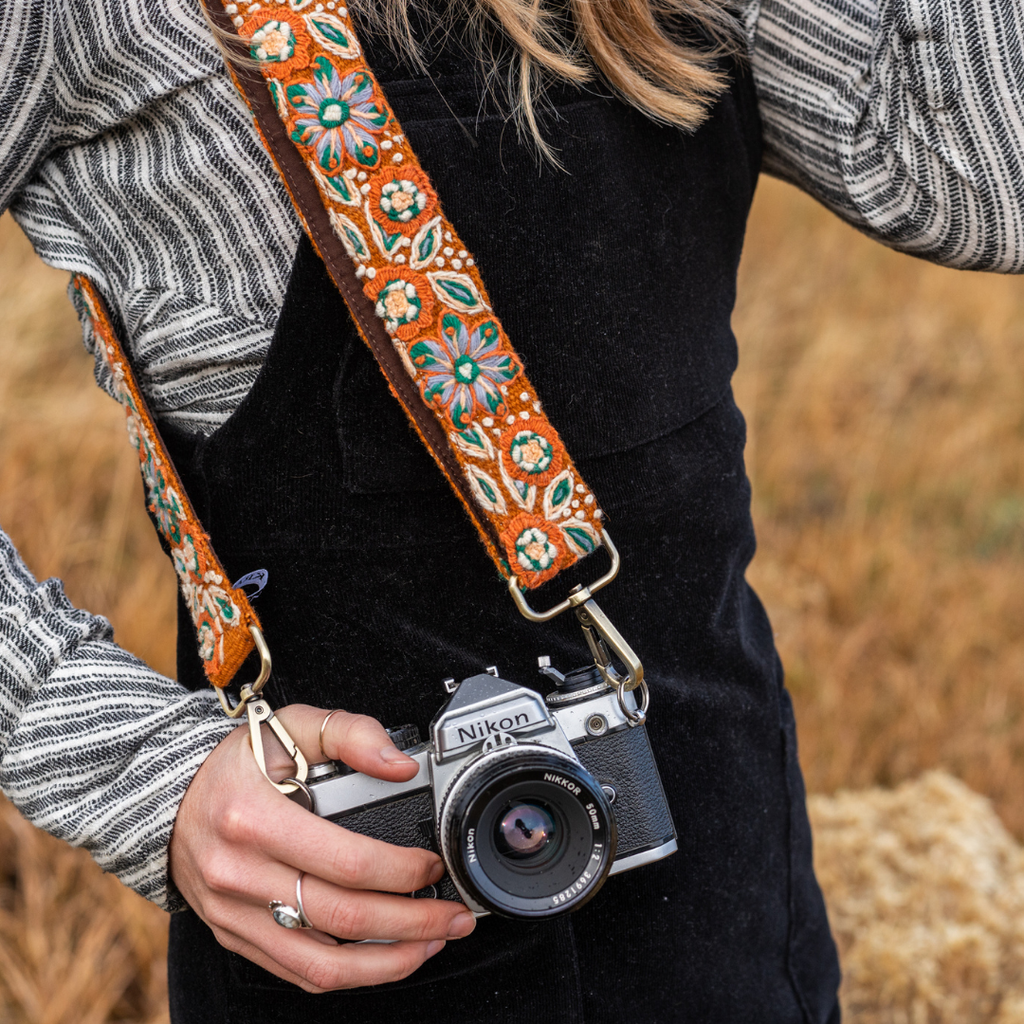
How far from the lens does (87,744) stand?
2.02ft

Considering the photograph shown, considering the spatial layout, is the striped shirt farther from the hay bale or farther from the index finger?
the hay bale

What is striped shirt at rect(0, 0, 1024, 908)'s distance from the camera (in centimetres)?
59

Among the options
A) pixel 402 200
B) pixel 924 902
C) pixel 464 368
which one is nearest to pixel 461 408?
pixel 464 368

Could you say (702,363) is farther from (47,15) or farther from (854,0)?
(47,15)

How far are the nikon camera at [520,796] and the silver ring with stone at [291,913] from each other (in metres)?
0.05

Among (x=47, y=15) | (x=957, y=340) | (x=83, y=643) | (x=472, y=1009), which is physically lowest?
(x=957, y=340)

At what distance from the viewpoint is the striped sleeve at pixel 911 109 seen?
0.65 metres

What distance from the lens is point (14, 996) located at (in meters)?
1.59

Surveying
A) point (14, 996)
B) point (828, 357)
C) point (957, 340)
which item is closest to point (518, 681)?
point (14, 996)

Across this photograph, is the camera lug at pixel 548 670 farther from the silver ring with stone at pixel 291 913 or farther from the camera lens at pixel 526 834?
the silver ring with stone at pixel 291 913

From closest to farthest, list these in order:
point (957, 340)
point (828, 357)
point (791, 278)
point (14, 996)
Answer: point (14, 996) < point (828, 357) < point (957, 340) < point (791, 278)

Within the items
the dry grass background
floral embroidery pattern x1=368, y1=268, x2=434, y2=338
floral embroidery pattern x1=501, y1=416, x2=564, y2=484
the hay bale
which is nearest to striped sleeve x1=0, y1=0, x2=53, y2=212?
floral embroidery pattern x1=368, y1=268, x2=434, y2=338

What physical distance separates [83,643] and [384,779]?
215 millimetres

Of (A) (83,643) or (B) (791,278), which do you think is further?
(B) (791,278)
